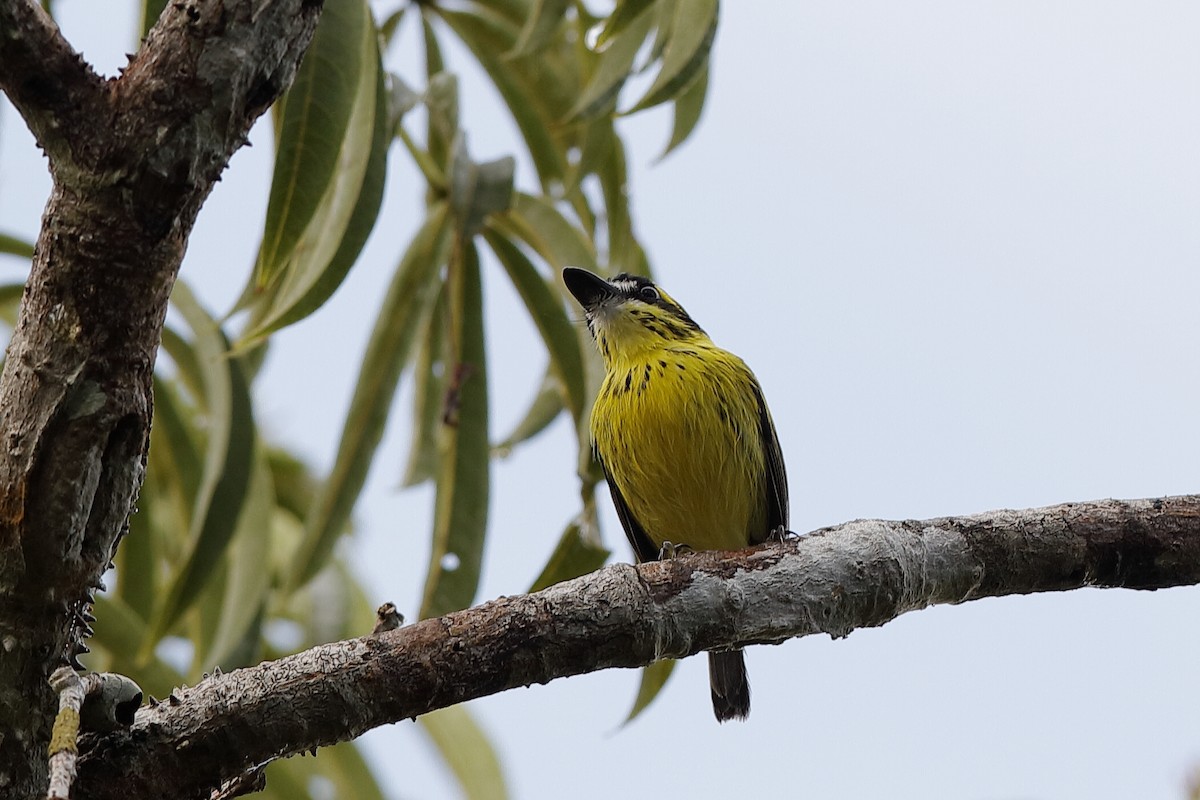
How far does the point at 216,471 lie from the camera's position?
387 cm

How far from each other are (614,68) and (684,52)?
1.23 feet

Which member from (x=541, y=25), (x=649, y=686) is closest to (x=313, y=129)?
(x=541, y=25)

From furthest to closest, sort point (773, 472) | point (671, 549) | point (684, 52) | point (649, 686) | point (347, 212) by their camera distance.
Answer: point (773, 472) → point (671, 549) → point (649, 686) → point (684, 52) → point (347, 212)

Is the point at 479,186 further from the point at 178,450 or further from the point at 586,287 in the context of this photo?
the point at 178,450

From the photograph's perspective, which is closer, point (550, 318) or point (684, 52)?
point (684, 52)

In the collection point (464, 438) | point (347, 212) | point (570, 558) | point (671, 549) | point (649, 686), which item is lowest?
point (649, 686)

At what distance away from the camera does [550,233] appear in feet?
13.9

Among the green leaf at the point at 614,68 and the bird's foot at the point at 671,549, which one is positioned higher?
the green leaf at the point at 614,68

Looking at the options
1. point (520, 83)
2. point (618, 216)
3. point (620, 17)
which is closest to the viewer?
point (620, 17)

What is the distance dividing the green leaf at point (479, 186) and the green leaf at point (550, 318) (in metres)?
0.45

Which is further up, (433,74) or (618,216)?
(433,74)

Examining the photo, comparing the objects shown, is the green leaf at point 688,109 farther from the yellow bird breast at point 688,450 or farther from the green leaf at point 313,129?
the green leaf at point 313,129

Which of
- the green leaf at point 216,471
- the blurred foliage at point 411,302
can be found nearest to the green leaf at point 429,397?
the blurred foliage at point 411,302

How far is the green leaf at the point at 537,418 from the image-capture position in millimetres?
4613
